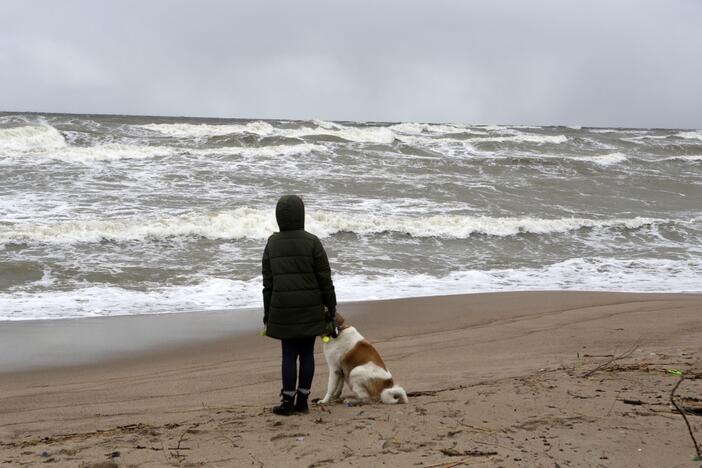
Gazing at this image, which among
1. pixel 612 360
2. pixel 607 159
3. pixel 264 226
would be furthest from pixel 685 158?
pixel 612 360

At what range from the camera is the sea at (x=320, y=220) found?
1045 cm

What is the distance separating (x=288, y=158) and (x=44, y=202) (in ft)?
40.4

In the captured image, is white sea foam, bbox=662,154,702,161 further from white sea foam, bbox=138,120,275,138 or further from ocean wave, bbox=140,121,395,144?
white sea foam, bbox=138,120,275,138

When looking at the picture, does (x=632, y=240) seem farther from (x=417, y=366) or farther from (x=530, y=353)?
(x=417, y=366)

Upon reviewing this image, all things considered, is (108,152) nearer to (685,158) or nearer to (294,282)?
(294,282)

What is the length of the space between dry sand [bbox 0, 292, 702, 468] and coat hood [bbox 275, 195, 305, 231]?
129cm

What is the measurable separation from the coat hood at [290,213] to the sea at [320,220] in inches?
196

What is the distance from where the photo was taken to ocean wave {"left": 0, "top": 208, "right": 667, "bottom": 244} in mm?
12859

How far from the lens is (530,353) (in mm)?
6562

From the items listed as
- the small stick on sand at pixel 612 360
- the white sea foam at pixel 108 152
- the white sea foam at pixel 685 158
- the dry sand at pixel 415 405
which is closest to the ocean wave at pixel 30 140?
the white sea foam at pixel 108 152

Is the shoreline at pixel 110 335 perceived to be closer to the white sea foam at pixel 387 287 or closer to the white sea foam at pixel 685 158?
the white sea foam at pixel 387 287

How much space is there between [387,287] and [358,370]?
236 inches

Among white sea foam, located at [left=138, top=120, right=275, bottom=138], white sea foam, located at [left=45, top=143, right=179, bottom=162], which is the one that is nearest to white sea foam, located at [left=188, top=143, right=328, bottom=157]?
white sea foam, located at [left=45, top=143, right=179, bottom=162]

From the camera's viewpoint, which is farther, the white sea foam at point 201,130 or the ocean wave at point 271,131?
the ocean wave at point 271,131
